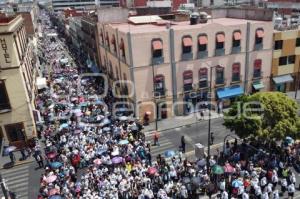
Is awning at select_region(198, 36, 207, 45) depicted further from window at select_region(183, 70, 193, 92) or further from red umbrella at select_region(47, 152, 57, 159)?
red umbrella at select_region(47, 152, 57, 159)

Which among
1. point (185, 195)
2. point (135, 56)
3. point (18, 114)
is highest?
point (135, 56)

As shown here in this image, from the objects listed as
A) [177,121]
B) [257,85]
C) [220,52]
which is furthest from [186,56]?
[257,85]

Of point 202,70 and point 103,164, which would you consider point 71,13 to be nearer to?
point 202,70

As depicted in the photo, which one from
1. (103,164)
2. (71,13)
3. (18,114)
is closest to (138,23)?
(18,114)

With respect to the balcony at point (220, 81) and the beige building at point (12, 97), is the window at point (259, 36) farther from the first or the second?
the beige building at point (12, 97)

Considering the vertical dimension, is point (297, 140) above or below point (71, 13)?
below

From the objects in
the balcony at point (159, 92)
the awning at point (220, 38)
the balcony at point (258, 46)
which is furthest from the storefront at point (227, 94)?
the balcony at point (159, 92)
